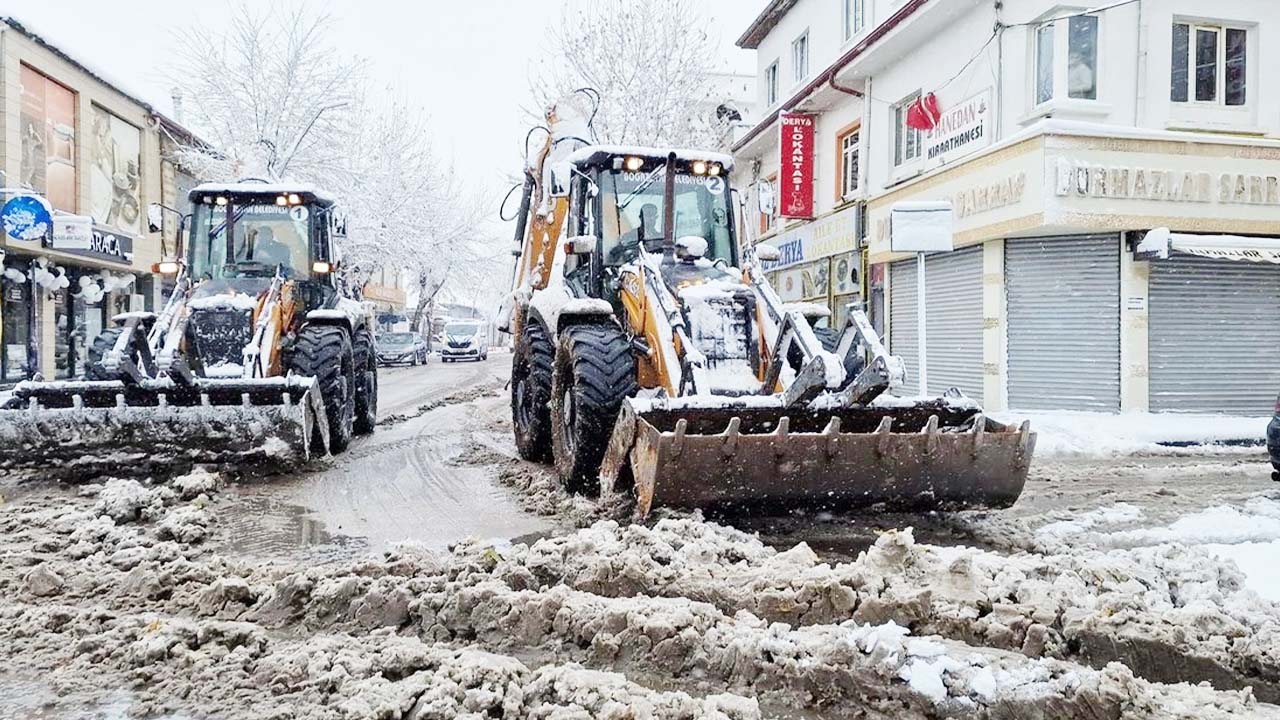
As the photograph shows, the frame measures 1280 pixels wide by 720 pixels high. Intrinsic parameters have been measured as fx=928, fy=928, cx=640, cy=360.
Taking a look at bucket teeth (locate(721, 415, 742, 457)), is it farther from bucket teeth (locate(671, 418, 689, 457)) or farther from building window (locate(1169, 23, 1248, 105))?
building window (locate(1169, 23, 1248, 105))

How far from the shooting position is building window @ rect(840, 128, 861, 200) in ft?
62.7

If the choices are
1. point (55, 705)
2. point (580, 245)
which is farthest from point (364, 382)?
point (55, 705)

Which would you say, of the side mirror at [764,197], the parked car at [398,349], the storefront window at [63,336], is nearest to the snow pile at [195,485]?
the side mirror at [764,197]

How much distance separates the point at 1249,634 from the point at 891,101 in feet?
48.1

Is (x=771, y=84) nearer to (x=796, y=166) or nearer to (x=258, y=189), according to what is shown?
(x=796, y=166)

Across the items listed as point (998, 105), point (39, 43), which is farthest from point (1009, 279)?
point (39, 43)

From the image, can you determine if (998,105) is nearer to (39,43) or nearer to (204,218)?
(204,218)

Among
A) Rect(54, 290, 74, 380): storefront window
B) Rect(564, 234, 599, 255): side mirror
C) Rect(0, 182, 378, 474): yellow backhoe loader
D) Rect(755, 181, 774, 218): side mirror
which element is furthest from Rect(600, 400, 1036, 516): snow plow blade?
Rect(54, 290, 74, 380): storefront window

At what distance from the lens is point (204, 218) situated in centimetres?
977

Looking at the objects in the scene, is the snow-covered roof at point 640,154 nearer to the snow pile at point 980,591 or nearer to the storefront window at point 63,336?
the snow pile at point 980,591

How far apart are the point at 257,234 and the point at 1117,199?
36.4ft

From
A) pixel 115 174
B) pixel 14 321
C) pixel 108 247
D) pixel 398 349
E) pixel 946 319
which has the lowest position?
pixel 398 349

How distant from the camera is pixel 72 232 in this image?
17.9 meters

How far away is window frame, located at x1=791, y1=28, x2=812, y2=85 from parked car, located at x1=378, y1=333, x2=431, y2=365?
18.0 m
